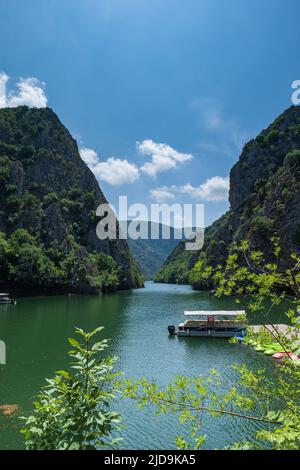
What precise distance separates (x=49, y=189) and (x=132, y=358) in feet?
369

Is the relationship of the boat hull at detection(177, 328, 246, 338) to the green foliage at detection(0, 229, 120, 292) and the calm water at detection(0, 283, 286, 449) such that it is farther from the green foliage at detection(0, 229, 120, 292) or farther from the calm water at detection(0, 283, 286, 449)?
the green foliage at detection(0, 229, 120, 292)

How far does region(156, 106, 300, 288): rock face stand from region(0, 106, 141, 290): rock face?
1866 inches

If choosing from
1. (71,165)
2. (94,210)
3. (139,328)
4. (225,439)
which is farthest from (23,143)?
(225,439)

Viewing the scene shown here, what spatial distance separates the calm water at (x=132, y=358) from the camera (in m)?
17.4

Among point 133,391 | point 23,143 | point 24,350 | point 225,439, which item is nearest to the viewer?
point 133,391

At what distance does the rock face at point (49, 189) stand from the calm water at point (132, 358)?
6039 cm

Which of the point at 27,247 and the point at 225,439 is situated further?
the point at 27,247

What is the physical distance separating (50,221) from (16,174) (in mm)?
21421

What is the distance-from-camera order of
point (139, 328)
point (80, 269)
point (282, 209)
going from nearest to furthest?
point (139, 328), point (282, 209), point (80, 269)

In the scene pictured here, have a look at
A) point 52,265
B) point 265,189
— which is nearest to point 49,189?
point 52,265

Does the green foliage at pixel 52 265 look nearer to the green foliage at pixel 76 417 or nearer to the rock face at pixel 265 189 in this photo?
the rock face at pixel 265 189

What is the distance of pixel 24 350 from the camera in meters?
35.2

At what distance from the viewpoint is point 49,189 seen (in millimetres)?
134875
